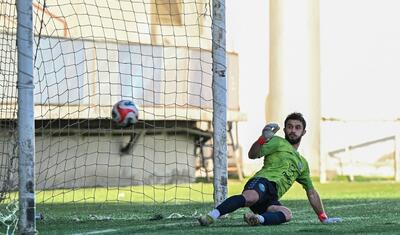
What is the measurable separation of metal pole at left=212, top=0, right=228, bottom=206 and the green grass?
0.33m

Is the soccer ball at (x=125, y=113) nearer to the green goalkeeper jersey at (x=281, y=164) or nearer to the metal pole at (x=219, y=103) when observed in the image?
the green goalkeeper jersey at (x=281, y=164)

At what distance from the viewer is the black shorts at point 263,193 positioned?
903 centimetres

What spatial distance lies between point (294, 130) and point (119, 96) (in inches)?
348

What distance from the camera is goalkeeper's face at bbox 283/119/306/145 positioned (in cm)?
913

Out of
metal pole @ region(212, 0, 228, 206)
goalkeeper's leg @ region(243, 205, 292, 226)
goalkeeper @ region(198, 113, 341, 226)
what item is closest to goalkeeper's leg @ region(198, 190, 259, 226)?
goalkeeper @ region(198, 113, 341, 226)

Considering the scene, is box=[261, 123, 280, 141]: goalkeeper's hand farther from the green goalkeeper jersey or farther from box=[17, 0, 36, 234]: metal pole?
box=[17, 0, 36, 234]: metal pole

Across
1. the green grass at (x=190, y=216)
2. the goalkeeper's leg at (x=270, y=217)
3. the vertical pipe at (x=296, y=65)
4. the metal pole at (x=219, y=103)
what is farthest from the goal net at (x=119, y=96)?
the goalkeeper's leg at (x=270, y=217)

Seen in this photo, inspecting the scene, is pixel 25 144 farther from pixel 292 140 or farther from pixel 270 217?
pixel 292 140

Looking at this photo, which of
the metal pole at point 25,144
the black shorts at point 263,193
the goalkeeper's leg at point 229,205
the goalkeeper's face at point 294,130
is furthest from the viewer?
the goalkeeper's face at point 294,130

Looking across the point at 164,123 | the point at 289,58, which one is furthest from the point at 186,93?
the point at 289,58

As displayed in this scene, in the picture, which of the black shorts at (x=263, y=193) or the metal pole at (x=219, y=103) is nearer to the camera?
the black shorts at (x=263, y=193)

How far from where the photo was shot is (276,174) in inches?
361

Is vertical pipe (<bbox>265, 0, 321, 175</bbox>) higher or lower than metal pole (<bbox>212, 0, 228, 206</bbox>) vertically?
higher

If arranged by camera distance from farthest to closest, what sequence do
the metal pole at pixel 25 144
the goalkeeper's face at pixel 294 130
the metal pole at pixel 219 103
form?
the metal pole at pixel 219 103 → the goalkeeper's face at pixel 294 130 → the metal pole at pixel 25 144
